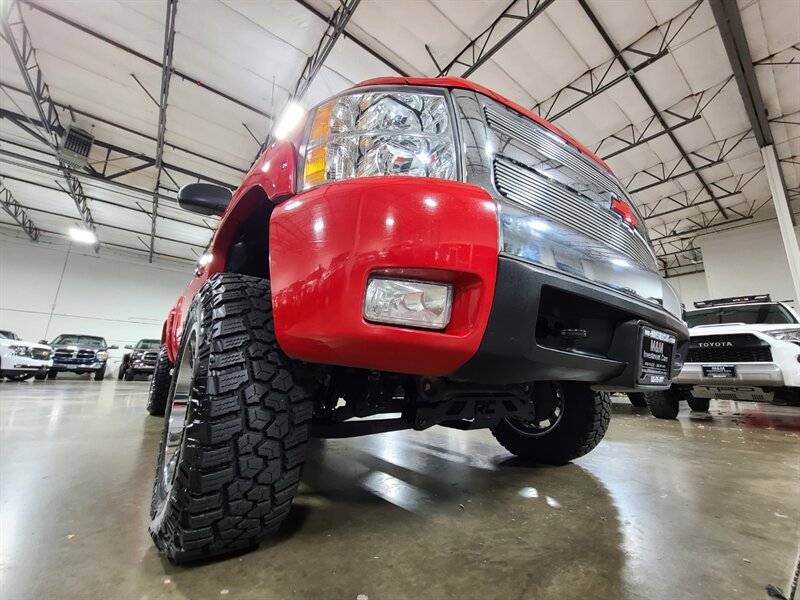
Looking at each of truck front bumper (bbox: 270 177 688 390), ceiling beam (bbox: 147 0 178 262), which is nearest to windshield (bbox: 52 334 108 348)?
ceiling beam (bbox: 147 0 178 262)

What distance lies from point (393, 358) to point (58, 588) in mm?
978

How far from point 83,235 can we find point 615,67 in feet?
59.0

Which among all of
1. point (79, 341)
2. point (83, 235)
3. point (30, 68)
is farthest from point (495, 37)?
point (83, 235)

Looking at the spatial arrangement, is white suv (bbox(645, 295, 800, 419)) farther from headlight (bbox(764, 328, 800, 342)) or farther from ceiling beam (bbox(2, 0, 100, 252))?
ceiling beam (bbox(2, 0, 100, 252))

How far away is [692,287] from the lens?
16.8 meters

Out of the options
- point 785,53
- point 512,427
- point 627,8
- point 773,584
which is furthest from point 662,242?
point 773,584

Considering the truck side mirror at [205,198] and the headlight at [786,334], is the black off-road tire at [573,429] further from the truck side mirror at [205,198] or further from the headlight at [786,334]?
the headlight at [786,334]

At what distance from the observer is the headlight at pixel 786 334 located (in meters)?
3.32

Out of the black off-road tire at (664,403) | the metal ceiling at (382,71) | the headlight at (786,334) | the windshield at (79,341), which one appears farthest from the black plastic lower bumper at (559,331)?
the windshield at (79,341)

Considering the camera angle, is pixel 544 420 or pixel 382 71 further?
pixel 382 71

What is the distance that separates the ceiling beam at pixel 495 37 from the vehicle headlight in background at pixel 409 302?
612 cm

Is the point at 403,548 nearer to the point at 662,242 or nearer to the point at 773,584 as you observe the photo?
the point at 773,584

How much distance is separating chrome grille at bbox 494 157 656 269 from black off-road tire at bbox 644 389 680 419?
3.95m

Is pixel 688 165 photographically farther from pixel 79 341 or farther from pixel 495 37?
pixel 79 341
